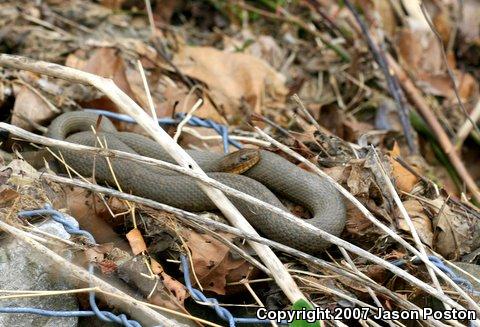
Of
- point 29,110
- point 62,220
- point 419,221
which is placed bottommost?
point 29,110

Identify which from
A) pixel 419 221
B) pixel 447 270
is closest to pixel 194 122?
pixel 419 221

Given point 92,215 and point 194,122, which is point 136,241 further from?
point 194,122

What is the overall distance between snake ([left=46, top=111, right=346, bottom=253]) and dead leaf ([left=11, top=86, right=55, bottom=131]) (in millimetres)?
222

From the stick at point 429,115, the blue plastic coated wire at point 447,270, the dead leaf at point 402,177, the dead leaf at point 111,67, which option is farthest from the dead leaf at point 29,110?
the stick at point 429,115

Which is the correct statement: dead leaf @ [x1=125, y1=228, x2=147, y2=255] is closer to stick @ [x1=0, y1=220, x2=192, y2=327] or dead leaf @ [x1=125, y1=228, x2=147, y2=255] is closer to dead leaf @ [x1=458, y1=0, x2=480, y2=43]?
stick @ [x1=0, y1=220, x2=192, y2=327]

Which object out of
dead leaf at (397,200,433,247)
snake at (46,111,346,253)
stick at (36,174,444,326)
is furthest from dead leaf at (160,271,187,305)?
dead leaf at (397,200,433,247)

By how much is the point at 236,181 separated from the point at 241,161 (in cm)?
23

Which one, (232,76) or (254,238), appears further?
(232,76)

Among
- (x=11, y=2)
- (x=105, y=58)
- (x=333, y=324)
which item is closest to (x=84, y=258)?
(x=333, y=324)

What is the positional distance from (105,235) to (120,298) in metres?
0.70

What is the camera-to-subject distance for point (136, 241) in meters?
3.67

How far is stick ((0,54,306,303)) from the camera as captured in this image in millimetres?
3416

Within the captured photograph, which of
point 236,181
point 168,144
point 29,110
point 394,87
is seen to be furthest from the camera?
point 394,87

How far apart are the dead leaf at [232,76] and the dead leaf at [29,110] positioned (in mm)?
1558
